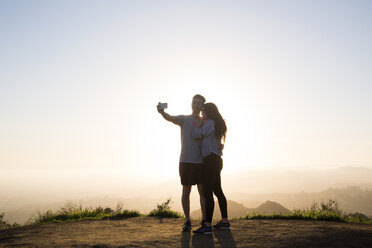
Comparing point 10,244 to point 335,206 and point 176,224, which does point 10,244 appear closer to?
point 176,224

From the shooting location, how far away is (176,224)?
20.7ft

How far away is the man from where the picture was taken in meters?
5.08

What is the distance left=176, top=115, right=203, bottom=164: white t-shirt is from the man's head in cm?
18

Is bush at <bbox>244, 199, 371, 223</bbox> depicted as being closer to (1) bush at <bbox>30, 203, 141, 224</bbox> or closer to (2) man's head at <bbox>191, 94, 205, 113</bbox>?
(2) man's head at <bbox>191, 94, 205, 113</bbox>

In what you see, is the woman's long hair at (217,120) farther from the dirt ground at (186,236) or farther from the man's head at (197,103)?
the dirt ground at (186,236)

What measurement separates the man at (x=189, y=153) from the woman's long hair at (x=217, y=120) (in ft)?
0.70

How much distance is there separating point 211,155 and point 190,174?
21.4 inches

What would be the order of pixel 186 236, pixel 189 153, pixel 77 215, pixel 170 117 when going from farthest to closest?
pixel 77 215, pixel 170 117, pixel 189 153, pixel 186 236

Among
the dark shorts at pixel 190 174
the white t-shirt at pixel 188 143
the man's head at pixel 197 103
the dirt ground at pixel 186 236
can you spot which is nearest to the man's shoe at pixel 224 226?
the dirt ground at pixel 186 236

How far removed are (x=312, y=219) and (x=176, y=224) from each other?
3178 mm

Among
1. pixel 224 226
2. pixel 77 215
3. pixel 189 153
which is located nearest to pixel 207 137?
pixel 189 153

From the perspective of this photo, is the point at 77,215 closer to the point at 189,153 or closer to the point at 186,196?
the point at 186,196

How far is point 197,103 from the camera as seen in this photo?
531 cm

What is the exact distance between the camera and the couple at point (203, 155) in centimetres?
495
